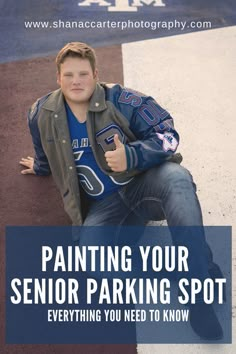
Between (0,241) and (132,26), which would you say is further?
(132,26)

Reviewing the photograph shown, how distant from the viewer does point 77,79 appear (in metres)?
2.68

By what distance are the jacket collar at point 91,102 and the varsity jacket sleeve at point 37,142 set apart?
8 centimetres

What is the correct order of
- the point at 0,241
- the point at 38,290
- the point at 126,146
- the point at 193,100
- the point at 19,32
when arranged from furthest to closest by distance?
the point at 19,32, the point at 193,100, the point at 0,241, the point at 38,290, the point at 126,146

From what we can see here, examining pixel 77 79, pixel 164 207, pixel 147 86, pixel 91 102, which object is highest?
pixel 147 86

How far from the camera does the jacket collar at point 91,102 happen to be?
2689 mm

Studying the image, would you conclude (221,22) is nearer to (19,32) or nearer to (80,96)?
(19,32)

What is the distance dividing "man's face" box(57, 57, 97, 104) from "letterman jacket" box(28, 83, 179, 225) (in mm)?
45

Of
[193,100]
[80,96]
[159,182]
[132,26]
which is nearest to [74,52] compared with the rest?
[80,96]

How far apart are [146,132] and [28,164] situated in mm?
1027

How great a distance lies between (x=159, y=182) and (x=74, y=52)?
2.29ft

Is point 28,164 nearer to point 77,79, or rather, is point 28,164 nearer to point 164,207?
point 77,79

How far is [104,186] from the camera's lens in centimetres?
282

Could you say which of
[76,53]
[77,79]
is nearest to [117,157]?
[77,79]

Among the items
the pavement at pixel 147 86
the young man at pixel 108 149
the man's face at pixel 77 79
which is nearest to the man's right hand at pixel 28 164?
the pavement at pixel 147 86
